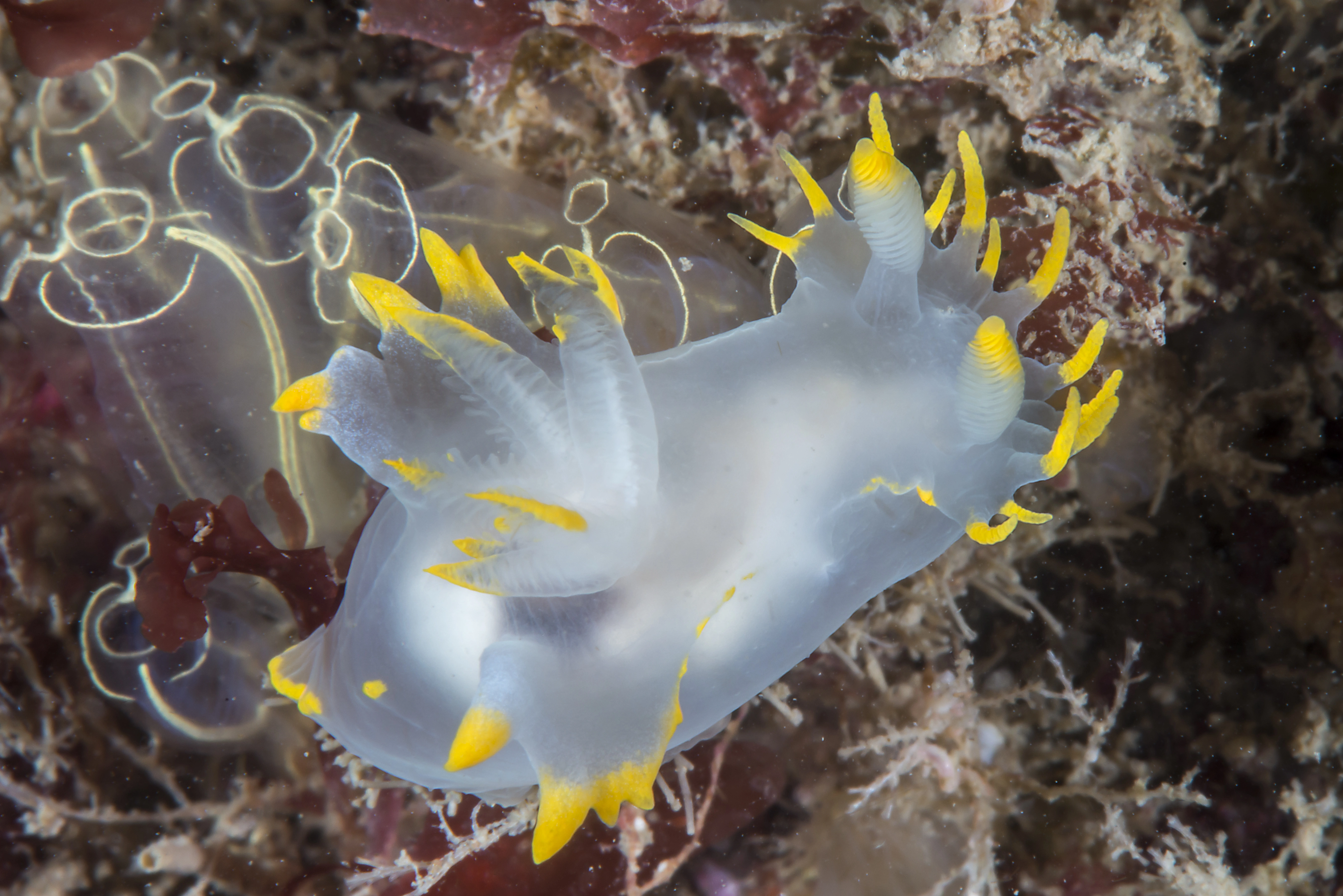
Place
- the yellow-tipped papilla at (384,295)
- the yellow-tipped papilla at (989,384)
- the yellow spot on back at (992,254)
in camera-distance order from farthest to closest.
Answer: the yellow spot on back at (992,254) → the yellow-tipped papilla at (384,295) → the yellow-tipped papilla at (989,384)

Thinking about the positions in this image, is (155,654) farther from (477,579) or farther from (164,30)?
(164,30)

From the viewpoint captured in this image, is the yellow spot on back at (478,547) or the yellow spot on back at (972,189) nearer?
the yellow spot on back at (478,547)

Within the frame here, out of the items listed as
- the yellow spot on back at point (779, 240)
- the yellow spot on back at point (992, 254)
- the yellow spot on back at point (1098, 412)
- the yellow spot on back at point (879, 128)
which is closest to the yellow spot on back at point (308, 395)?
the yellow spot on back at point (779, 240)

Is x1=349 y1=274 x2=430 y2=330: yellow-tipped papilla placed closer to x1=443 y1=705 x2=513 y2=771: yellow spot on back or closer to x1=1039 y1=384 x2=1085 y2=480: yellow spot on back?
x1=443 y1=705 x2=513 y2=771: yellow spot on back

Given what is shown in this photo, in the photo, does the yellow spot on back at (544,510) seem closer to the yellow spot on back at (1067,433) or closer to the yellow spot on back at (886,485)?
the yellow spot on back at (886,485)

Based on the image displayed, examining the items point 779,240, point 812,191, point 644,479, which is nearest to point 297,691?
point 644,479

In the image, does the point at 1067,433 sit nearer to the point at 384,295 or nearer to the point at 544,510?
the point at 544,510
